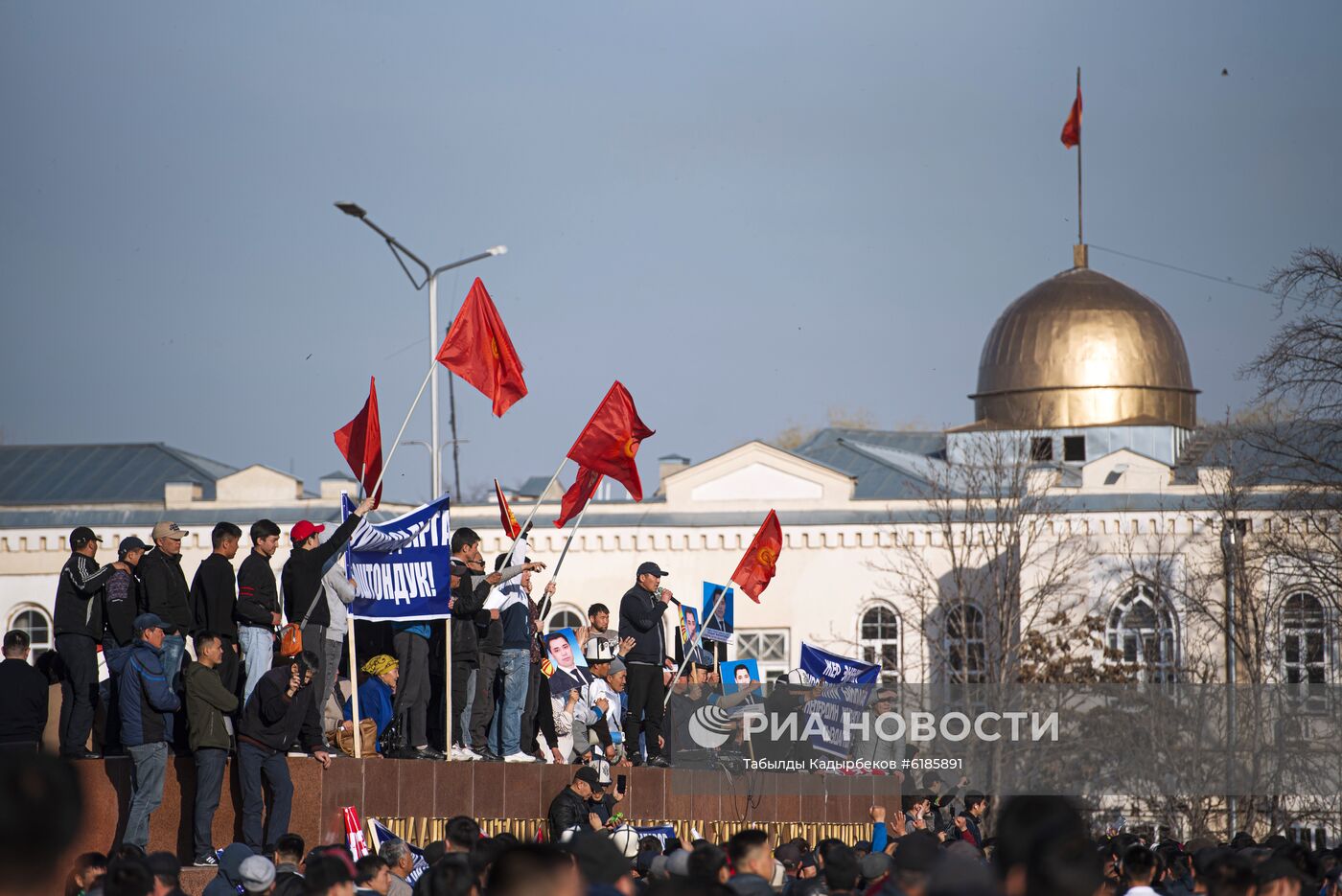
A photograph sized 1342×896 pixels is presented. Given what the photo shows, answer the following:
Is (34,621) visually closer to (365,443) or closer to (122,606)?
(365,443)

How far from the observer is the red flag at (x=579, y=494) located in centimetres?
2069

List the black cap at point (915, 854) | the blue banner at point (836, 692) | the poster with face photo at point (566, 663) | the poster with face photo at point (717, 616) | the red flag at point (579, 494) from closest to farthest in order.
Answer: the black cap at point (915, 854) → the poster with face photo at point (566, 663) → the red flag at point (579, 494) → the blue banner at point (836, 692) → the poster with face photo at point (717, 616)

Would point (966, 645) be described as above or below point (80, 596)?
above

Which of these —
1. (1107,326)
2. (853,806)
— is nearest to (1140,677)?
(1107,326)

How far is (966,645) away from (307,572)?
3147 cm

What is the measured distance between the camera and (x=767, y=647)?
46375 millimetres

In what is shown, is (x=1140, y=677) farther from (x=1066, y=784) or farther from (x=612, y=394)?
(x=612, y=394)

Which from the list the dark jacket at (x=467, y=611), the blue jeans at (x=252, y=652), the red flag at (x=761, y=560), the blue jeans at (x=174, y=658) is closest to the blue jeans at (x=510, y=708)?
the dark jacket at (x=467, y=611)

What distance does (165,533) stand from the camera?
13281mm

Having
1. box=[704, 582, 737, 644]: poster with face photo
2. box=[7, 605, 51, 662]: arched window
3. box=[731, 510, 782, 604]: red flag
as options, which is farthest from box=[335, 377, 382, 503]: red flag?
box=[7, 605, 51, 662]: arched window

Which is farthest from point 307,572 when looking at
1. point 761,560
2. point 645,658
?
point 761,560

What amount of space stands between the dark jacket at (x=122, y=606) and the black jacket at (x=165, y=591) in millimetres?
116

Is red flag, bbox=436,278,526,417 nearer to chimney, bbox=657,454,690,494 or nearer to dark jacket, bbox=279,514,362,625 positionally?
dark jacket, bbox=279,514,362,625

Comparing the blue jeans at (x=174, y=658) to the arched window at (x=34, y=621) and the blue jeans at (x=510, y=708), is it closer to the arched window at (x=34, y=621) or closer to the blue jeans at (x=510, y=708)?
the blue jeans at (x=510, y=708)
